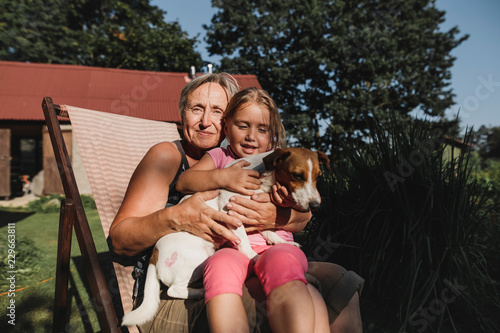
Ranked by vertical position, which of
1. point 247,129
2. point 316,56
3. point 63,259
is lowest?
point 63,259

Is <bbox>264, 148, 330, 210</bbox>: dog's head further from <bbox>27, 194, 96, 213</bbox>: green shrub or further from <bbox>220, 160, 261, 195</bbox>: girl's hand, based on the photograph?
<bbox>27, 194, 96, 213</bbox>: green shrub

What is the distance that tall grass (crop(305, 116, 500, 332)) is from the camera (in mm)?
2699

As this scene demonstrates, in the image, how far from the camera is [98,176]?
228cm

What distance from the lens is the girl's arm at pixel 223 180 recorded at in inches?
66.5

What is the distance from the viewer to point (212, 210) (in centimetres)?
163

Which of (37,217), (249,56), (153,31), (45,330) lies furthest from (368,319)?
(153,31)

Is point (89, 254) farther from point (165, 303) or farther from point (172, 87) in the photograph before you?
point (172, 87)

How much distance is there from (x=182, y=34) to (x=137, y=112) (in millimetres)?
12842

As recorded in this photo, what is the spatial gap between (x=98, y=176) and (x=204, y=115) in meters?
0.88

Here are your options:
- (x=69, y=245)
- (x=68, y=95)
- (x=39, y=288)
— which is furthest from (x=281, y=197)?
(x=68, y=95)

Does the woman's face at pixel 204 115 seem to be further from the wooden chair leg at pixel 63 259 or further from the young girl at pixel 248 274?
the wooden chair leg at pixel 63 259

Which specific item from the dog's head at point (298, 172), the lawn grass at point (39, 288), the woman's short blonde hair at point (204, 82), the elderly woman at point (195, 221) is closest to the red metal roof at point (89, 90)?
the lawn grass at point (39, 288)

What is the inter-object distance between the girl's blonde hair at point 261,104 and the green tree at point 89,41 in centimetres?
2059

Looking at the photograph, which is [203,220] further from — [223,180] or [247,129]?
[247,129]
